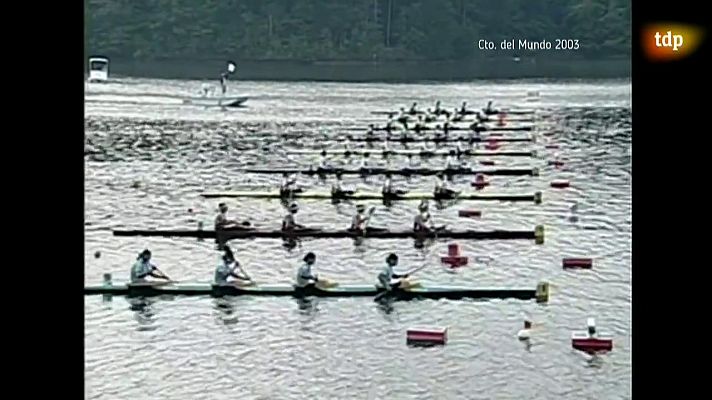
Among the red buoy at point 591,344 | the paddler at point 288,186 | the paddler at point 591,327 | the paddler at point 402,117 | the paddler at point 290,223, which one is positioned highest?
the paddler at point 402,117

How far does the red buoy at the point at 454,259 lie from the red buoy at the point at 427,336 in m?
1.41

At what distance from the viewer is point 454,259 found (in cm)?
651

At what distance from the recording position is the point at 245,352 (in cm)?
498

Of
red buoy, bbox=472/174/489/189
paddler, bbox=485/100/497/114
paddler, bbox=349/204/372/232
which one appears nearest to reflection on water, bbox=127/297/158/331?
paddler, bbox=349/204/372/232

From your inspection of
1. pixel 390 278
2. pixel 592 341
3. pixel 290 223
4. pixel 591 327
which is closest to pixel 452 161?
pixel 290 223

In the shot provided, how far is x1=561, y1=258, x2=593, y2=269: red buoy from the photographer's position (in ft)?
20.6

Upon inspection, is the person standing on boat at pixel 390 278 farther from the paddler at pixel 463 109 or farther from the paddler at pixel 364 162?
the paddler at pixel 463 109

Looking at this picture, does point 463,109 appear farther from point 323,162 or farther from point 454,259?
point 454,259

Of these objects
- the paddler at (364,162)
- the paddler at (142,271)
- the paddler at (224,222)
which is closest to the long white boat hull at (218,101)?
the paddler at (364,162)

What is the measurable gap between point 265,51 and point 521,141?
3.00 metres

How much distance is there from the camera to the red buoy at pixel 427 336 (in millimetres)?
4945

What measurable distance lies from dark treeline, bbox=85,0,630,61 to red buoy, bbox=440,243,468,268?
134cm
